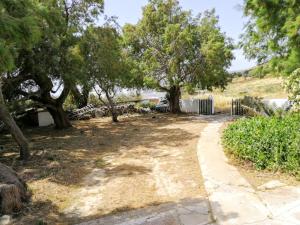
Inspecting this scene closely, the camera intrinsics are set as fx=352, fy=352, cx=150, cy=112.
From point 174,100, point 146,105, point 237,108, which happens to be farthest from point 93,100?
point 237,108

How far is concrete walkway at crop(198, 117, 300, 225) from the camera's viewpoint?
5.33 metres

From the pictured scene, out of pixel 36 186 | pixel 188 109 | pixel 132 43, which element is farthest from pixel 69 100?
pixel 36 186

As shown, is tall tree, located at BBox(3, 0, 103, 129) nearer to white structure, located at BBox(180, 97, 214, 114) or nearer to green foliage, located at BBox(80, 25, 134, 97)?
green foliage, located at BBox(80, 25, 134, 97)

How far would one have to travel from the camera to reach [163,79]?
22734mm

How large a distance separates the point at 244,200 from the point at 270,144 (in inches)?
78.8

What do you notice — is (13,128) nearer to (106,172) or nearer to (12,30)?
(106,172)

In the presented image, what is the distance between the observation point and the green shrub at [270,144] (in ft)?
23.7

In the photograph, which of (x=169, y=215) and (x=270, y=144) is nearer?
(x=169, y=215)

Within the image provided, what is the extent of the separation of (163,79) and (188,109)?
4043mm

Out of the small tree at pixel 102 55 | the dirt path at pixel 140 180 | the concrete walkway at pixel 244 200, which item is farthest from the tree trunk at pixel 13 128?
the small tree at pixel 102 55

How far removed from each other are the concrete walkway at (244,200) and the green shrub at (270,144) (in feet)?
1.89

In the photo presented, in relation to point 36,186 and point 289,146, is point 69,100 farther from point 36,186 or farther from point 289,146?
point 289,146

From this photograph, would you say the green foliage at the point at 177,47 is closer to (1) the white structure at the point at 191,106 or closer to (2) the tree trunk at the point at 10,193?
(1) the white structure at the point at 191,106

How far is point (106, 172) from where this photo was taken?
950 centimetres
